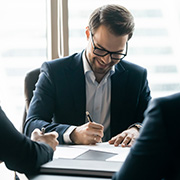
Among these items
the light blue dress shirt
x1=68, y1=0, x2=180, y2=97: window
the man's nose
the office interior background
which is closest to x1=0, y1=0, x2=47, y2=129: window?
the office interior background

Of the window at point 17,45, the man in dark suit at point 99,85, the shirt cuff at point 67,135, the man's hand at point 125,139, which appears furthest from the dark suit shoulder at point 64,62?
the window at point 17,45

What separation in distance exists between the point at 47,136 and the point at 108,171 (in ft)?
1.58

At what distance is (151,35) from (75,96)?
130 cm

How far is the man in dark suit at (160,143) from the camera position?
2.56 ft

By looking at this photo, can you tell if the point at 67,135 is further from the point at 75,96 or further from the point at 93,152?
the point at 75,96

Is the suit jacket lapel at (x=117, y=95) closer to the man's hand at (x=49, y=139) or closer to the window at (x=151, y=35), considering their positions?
the man's hand at (x=49, y=139)

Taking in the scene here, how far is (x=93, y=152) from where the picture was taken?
1.66m

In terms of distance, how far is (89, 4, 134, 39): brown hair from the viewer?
2.14 metres

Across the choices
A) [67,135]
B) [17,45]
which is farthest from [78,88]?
[17,45]

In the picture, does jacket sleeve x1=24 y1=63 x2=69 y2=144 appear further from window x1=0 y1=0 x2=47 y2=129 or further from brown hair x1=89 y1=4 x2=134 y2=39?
window x1=0 y1=0 x2=47 y2=129

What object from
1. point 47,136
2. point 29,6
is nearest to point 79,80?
point 47,136

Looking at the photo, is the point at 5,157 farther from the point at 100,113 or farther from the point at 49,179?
the point at 100,113

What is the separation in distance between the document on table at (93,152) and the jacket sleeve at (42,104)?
0.30 m

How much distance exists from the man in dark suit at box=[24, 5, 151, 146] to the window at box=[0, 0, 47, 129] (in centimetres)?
96
